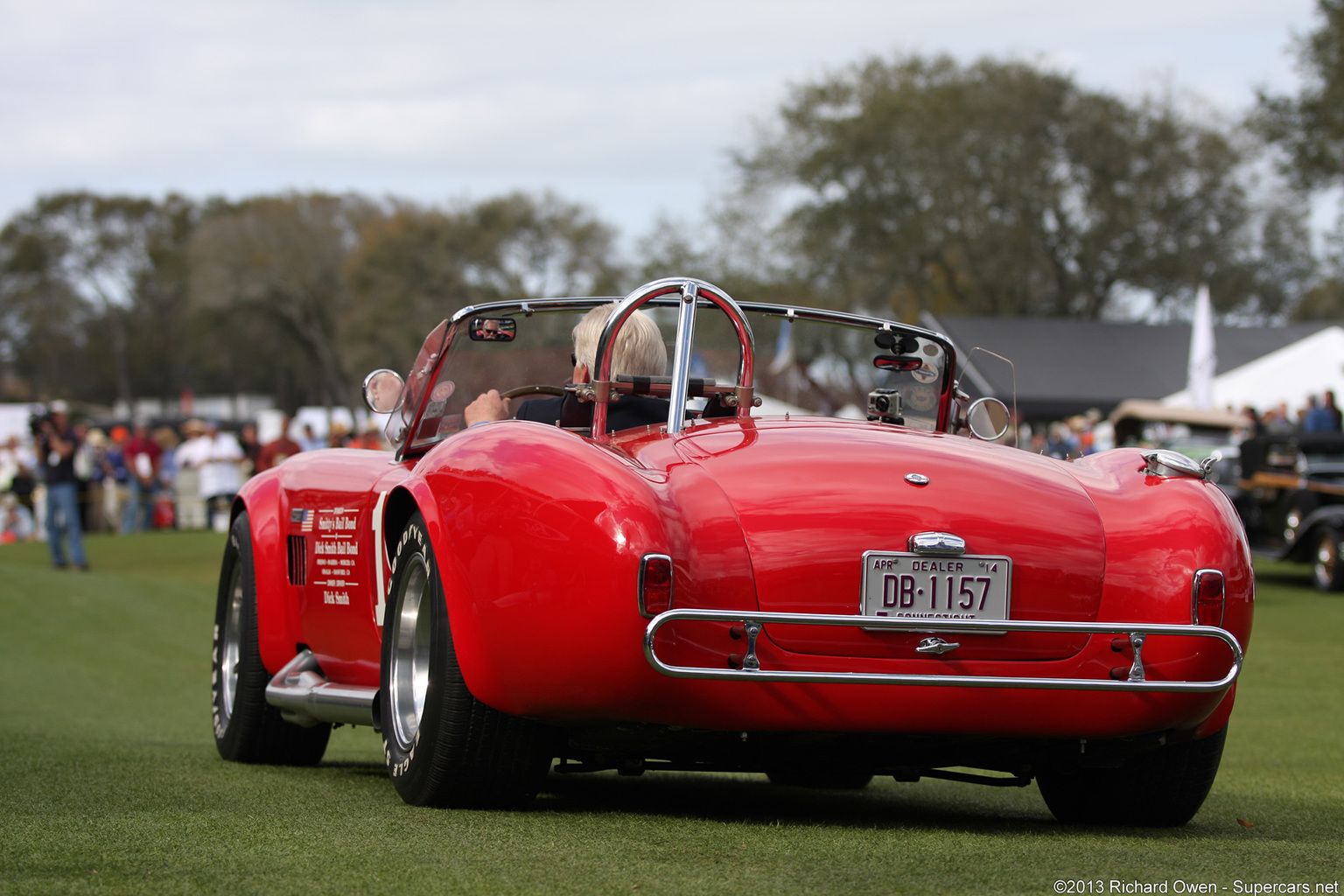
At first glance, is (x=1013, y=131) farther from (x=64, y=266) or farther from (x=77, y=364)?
(x=77, y=364)

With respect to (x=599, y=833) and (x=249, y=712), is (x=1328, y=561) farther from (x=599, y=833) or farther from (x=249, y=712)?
(x=599, y=833)

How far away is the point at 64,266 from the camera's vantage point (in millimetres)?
85062

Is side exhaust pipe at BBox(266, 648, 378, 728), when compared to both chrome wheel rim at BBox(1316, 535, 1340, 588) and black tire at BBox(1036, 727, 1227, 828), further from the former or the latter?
chrome wheel rim at BBox(1316, 535, 1340, 588)

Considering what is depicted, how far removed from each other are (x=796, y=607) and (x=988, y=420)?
206 centimetres

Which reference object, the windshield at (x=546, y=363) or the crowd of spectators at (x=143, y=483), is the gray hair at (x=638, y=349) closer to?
the windshield at (x=546, y=363)

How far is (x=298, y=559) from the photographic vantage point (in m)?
5.64

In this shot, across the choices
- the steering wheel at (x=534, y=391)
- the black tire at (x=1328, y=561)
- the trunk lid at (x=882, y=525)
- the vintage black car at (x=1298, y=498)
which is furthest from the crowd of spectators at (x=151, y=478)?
the trunk lid at (x=882, y=525)

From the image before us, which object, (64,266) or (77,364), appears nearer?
(64,266)

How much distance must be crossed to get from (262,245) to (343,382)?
1035 cm

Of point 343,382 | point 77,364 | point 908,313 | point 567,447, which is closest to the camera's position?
point 567,447

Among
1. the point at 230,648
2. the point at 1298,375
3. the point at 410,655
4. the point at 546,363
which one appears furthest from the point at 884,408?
the point at 1298,375

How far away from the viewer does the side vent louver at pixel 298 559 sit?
5.56 m

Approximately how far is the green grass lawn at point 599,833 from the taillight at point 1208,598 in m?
0.55

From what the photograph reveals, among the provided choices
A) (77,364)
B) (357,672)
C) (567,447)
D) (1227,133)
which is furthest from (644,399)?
(77,364)
